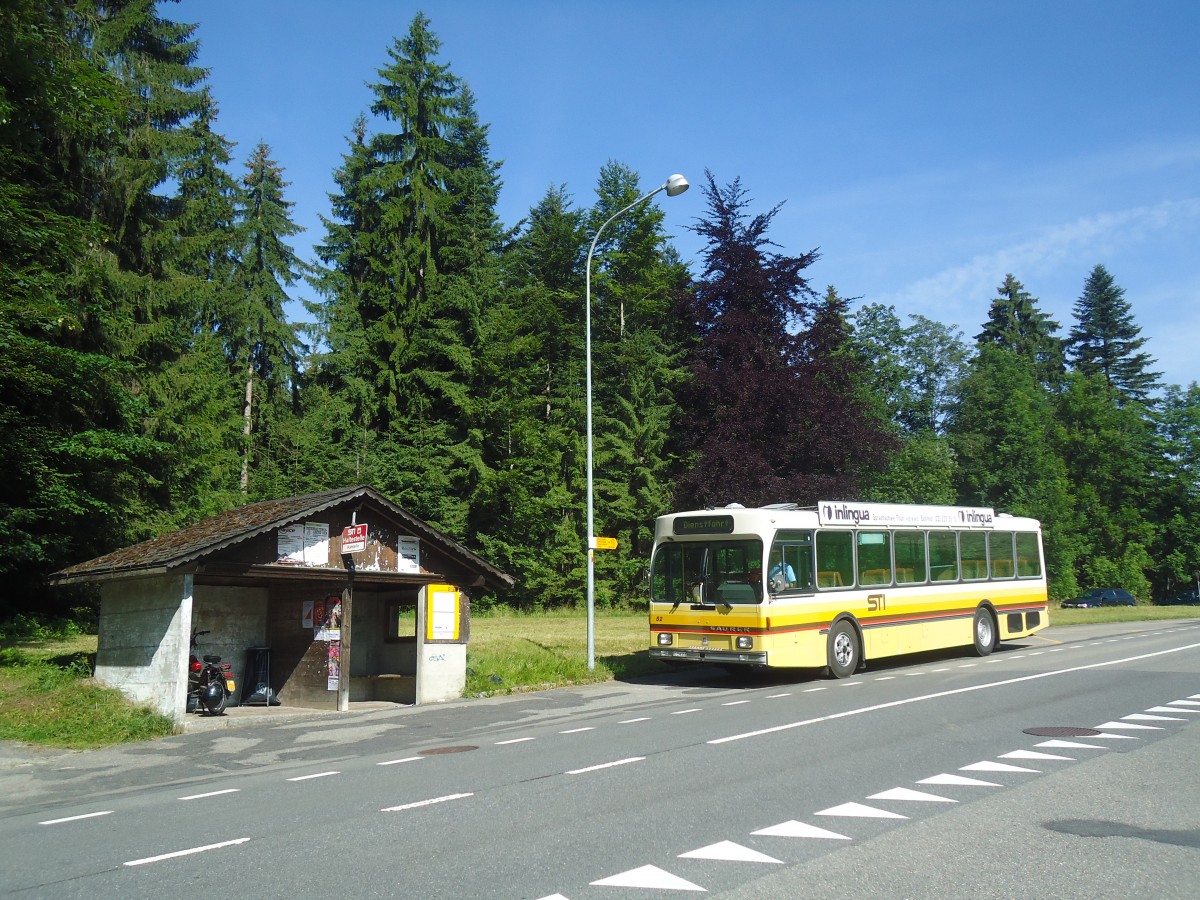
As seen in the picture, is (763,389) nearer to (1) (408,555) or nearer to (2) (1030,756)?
(1) (408,555)

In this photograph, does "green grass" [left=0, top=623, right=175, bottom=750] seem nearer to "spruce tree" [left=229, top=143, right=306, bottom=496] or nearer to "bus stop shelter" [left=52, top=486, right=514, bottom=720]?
"bus stop shelter" [left=52, top=486, right=514, bottom=720]

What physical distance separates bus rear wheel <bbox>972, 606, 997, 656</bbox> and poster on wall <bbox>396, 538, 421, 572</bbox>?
13.0 meters

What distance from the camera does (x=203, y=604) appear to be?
699 inches

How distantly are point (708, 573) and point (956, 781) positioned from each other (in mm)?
9401

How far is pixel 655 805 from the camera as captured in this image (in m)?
7.30

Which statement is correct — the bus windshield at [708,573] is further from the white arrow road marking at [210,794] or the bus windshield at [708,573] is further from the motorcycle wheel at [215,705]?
the white arrow road marking at [210,794]

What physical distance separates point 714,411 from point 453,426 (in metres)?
11.4

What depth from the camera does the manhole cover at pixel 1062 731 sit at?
1026 cm

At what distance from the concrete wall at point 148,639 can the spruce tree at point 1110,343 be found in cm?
8983

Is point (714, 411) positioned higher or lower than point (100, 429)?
higher

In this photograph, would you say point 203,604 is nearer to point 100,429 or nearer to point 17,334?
point 17,334

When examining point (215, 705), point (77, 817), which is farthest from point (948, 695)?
point (215, 705)

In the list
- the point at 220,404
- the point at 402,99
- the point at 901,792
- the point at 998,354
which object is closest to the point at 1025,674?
the point at 901,792

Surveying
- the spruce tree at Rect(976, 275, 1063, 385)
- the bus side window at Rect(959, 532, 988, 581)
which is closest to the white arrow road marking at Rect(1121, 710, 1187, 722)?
the bus side window at Rect(959, 532, 988, 581)
